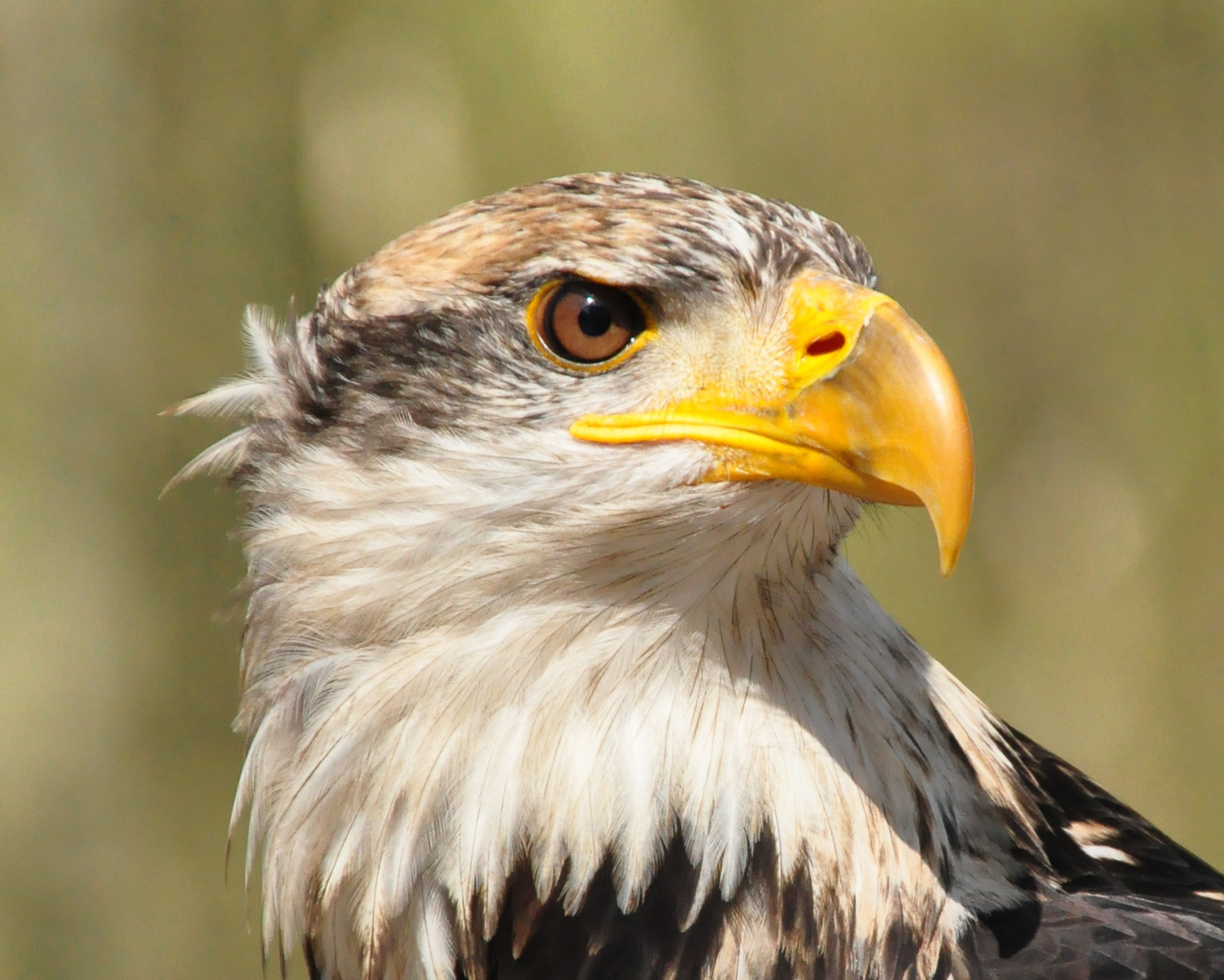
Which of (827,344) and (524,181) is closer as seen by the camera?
(827,344)

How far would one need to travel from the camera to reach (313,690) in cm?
174

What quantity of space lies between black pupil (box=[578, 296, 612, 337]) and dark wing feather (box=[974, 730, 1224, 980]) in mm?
872

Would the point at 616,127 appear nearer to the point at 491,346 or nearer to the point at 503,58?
the point at 503,58

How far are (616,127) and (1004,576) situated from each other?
2154mm

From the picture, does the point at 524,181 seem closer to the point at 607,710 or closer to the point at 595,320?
the point at 595,320

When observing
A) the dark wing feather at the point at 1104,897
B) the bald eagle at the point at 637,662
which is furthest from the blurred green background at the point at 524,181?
the bald eagle at the point at 637,662

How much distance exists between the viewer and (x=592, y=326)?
1.65m

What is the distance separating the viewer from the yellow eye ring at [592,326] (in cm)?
165

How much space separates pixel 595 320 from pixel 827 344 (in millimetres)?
302

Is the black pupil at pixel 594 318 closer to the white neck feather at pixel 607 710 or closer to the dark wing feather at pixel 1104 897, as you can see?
the white neck feather at pixel 607 710

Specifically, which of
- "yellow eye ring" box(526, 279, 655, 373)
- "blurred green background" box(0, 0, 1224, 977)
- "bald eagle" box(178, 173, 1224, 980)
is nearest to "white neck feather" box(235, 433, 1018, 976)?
"bald eagle" box(178, 173, 1224, 980)

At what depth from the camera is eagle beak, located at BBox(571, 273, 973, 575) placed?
4.71ft

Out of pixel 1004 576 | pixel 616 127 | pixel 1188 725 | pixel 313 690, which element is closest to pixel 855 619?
pixel 313 690

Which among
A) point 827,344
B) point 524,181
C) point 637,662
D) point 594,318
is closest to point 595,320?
point 594,318
